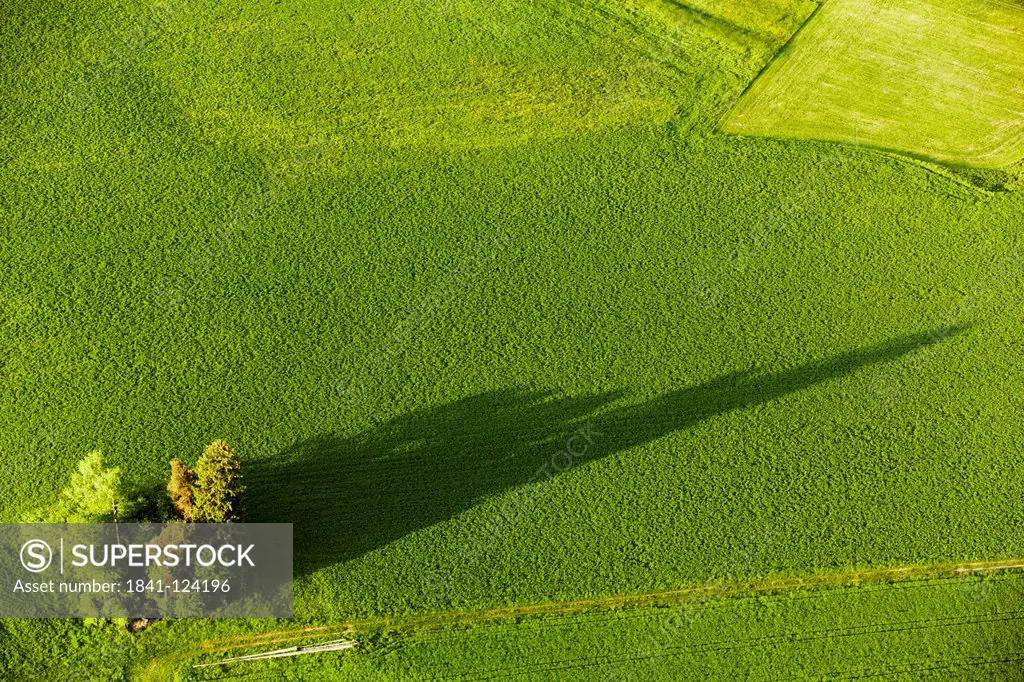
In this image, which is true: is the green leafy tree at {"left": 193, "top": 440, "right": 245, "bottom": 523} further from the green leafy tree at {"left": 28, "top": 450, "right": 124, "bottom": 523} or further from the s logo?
the s logo

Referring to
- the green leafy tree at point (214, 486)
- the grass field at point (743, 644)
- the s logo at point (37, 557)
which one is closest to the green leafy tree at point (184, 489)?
the green leafy tree at point (214, 486)

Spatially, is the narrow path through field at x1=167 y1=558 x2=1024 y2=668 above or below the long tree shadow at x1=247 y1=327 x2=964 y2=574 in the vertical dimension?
below

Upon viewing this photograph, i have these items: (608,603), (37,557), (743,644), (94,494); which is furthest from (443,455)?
(37,557)

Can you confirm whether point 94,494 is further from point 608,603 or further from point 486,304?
point 608,603

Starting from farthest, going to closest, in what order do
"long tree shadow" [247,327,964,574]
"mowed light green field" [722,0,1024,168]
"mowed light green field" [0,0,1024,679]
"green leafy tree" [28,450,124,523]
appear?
"mowed light green field" [722,0,1024,168], "mowed light green field" [0,0,1024,679], "long tree shadow" [247,327,964,574], "green leafy tree" [28,450,124,523]

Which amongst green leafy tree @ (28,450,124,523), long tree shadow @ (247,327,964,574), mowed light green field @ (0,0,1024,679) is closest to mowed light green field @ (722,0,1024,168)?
mowed light green field @ (0,0,1024,679)

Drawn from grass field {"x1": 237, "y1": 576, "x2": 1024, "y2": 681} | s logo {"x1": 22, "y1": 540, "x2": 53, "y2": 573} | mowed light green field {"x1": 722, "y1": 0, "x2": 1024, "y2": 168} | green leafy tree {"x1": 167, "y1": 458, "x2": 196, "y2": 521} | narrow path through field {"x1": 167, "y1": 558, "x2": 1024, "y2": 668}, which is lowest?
grass field {"x1": 237, "y1": 576, "x2": 1024, "y2": 681}
